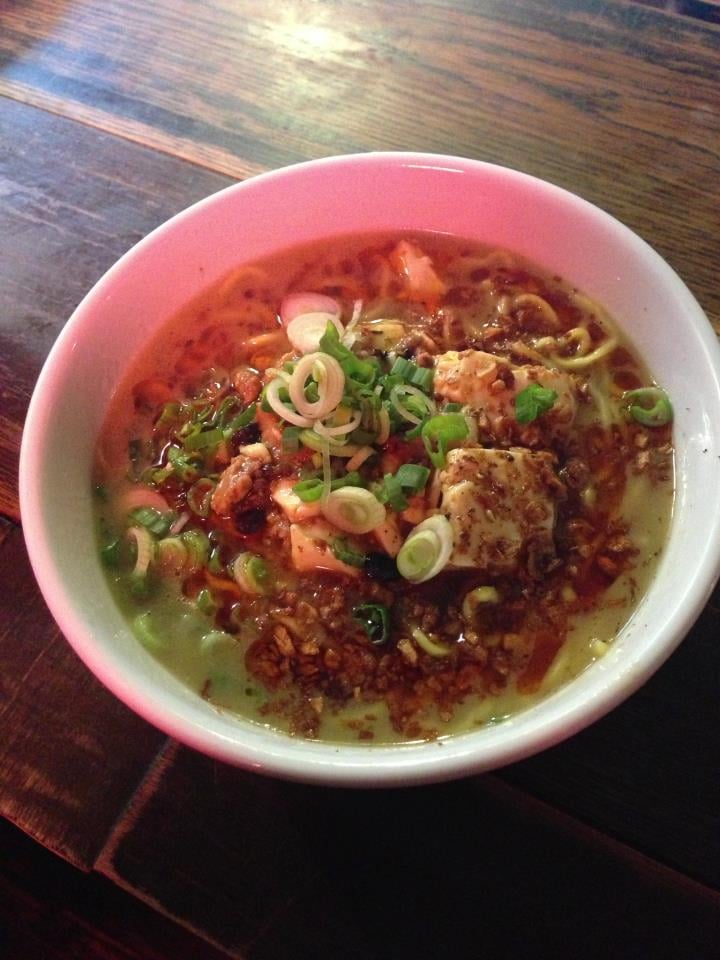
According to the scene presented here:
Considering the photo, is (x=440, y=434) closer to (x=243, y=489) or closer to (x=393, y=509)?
(x=393, y=509)

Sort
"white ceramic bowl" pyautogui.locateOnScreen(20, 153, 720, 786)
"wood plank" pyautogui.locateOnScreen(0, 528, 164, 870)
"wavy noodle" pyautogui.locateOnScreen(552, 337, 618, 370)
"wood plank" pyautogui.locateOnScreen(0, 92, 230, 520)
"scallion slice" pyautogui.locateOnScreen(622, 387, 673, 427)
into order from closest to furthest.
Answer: "white ceramic bowl" pyautogui.locateOnScreen(20, 153, 720, 786) → "wood plank" pyautogui.locateOnScreen(0, 528, 164, 870) → "scallion slice" pyautogui.locateOnScreen(622, 387, 673, 427) → "wavy noodle" pyautogui.locateOnScreen(552, 337, 618, 370) → "wood plank" pyautogui.locateOnScreen(0, 92, 230, 520)

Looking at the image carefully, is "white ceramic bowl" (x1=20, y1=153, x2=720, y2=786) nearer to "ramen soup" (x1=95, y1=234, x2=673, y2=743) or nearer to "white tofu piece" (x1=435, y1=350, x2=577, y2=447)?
"ramen soup" (x1=95, y1=234, x2=673, y2=743)

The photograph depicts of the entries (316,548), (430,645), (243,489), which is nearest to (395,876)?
(430,645)

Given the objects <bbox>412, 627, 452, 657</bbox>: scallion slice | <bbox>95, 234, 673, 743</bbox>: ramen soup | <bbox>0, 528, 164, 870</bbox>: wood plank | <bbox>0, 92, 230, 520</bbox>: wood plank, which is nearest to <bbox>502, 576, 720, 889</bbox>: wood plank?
<bbox>95, 234, 673, 743</bbox>: ramen soup

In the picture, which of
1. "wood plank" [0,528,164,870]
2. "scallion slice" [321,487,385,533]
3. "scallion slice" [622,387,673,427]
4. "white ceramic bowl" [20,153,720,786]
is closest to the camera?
"white ceramic bowl" [20,153,720,786]

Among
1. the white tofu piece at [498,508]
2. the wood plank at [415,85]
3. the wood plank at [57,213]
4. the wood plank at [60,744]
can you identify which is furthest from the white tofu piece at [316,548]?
the wood plank at [415,85]

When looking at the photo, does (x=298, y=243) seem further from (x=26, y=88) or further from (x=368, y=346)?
(x=26, y=88)
